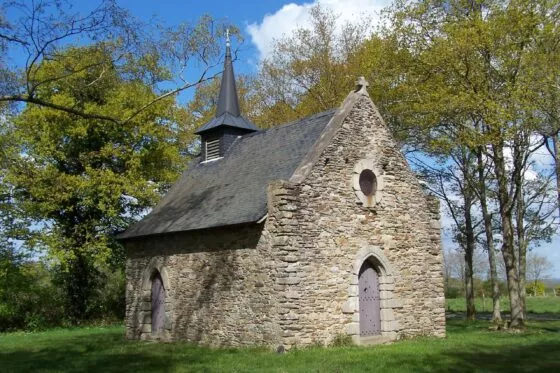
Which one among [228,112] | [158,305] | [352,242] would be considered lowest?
[158,305]

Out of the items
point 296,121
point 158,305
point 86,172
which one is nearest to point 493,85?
point 296,121

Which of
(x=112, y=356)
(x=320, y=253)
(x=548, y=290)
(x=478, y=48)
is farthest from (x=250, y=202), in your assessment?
(x=548, y=290)

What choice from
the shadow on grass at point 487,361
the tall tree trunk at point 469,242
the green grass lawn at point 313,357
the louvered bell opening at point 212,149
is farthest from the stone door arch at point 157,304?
the tall tree trunk at point 469,242

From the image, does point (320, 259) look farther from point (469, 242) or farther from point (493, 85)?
point (469, 242)

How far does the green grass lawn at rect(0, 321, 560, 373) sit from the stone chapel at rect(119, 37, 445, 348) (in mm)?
850

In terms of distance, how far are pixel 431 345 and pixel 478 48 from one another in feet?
33.5

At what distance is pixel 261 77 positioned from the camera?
3412 cm

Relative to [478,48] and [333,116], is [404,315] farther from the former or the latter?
[478,48]

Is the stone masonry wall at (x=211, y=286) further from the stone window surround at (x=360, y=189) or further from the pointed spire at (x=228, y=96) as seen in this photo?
the pointed spire at (x=228, y=96)

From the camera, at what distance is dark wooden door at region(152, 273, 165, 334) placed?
1927 centimetres

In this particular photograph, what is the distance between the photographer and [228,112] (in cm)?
2253

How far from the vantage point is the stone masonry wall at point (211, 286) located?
15.2m

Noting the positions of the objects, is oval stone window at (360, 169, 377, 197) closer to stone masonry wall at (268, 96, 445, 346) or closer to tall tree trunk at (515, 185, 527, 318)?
stone masonry wall at (268, 96, 445, 346)

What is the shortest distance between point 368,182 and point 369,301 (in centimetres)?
339
